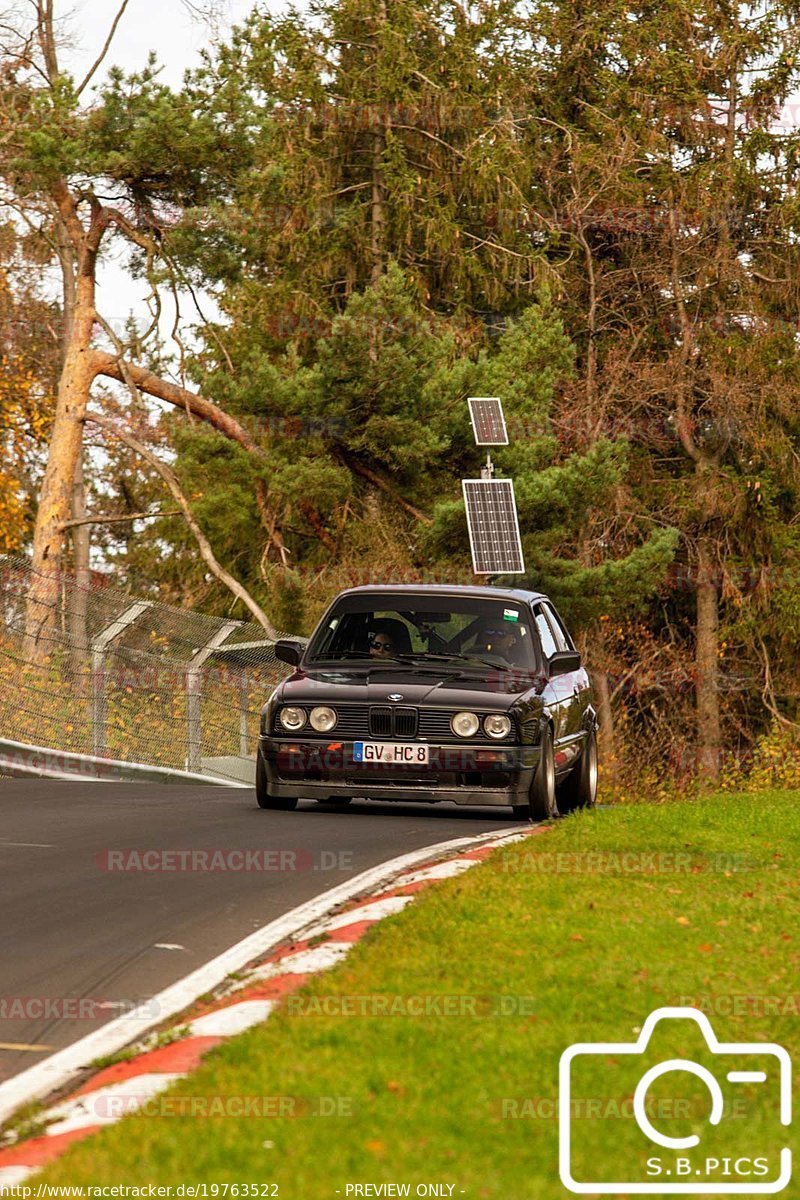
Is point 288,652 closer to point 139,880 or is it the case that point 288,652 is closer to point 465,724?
point 465,724

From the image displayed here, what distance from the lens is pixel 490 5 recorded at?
47000mm

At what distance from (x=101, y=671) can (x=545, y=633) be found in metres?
6.36

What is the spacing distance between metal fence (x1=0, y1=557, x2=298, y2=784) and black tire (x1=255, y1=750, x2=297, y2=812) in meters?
5.61

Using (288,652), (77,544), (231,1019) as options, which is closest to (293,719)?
(288,652)

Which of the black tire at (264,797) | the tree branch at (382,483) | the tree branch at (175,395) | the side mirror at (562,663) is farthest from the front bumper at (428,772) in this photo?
the tree branch at (382,483)

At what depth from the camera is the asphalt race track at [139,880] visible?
7.17 m

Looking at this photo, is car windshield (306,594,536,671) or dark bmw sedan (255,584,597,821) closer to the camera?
dark bmw sedan (255,584,597,821)

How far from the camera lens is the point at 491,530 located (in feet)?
93.1

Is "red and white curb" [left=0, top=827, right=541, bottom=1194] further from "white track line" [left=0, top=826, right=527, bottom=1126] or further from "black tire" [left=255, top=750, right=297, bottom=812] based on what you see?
"black tire" [left=255, top=750, right=297, bottom=812]

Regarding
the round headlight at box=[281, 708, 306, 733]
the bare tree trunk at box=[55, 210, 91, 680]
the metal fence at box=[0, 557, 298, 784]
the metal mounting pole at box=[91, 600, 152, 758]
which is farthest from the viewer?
the metal mounting pole at box=[91, 600, 152, 758]

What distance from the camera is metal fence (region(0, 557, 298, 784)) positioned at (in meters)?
19.2

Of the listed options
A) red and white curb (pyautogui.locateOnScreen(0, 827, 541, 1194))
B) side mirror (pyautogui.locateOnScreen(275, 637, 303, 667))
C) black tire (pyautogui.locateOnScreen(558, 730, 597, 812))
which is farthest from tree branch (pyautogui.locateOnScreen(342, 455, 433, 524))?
red and white curb (pyautogui.locateOnScreen(0, 827, 541, 1194))

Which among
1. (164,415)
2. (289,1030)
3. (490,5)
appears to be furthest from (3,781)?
(490,5)

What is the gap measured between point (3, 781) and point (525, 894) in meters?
9.55
